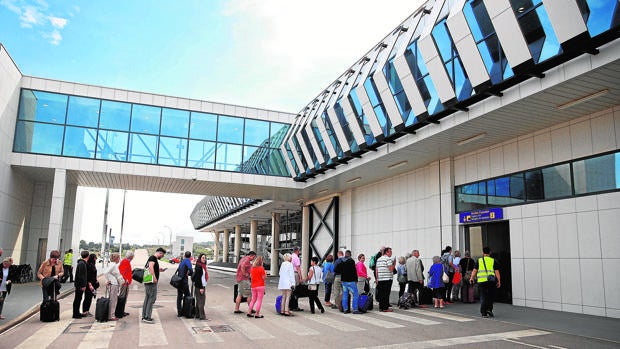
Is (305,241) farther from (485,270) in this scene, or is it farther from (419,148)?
(485,270)

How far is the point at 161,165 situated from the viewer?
22750mm

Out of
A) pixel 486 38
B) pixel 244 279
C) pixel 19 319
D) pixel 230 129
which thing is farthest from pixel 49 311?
pixel 230 129

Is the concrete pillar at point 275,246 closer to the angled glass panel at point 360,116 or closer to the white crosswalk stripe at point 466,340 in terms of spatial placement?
the angled glass panel at point 360,116

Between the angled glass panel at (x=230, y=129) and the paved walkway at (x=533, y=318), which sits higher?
the angled glass panel at (x=230, y=129)

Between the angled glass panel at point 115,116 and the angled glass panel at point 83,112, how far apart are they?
277 millimetres

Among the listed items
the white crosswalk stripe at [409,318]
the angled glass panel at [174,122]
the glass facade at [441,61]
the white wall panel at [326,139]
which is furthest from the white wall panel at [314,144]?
the white crosswalk stripe at [409,318]

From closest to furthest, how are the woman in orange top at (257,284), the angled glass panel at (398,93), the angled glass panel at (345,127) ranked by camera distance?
1. the woman in orange top at (257,284)
2. the angled glass panel at (398,93)
3. the angled glass panel at (345,127)

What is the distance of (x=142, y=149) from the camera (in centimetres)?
2280

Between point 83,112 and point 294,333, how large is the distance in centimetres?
1791

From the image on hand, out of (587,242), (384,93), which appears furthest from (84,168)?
(587,242)

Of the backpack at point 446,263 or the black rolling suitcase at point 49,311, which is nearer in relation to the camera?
the black rolling suitcase at point 49,311

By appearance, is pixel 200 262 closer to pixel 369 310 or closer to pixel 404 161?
pixel 369 310

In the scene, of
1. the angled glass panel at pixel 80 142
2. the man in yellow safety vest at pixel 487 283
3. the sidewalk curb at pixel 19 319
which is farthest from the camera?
the angled glass panel at pixel 80 142

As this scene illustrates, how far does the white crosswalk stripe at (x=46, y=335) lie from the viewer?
7871 mm
